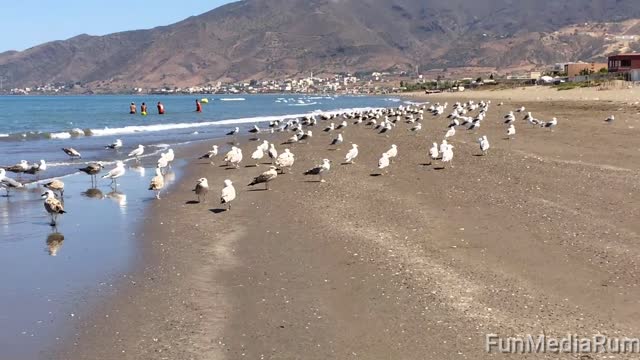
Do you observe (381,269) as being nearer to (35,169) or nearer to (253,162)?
(253,162)

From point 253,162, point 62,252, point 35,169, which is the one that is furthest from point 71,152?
point 62,252

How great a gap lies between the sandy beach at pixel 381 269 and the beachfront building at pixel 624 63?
7946cm

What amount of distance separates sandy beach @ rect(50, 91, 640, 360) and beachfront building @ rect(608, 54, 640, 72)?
7946 cm

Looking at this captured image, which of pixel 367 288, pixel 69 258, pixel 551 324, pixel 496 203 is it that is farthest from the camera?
pixel 496 203

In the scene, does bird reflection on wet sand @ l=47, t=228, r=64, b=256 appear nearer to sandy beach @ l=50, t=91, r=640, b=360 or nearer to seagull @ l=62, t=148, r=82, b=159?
sandy beach @ l=50, t=91, r=640, b=360

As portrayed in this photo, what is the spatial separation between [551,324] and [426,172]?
12.6 m

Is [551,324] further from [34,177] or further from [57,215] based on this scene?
[34,177]

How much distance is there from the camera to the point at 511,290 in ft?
30.3

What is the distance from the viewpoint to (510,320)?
26.9 feet

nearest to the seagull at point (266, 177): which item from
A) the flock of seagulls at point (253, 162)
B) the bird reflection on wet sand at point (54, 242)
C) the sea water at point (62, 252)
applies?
the flock of seagulls at point (253, 162)

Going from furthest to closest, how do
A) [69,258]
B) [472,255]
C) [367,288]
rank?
[69,258] → [472,255] → [367,288]

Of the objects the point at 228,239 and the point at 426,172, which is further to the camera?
the point at 426,172

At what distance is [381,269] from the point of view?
411 inches

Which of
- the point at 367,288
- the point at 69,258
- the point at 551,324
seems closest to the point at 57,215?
Answer: the point at 69,258
